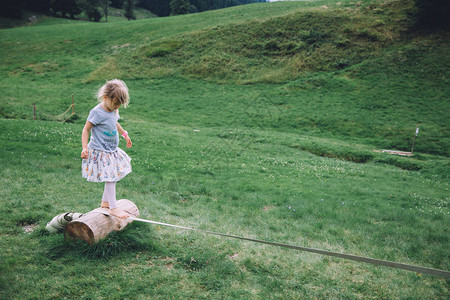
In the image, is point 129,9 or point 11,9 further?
point 129,9

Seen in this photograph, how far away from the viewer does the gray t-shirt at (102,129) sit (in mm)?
5227

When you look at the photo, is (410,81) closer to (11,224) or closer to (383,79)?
(383,79)

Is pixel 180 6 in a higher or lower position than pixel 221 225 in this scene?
higher

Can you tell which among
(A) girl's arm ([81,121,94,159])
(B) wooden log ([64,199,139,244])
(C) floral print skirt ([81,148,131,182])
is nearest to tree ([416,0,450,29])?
(C) floral print skirt ([81,148,131,182])

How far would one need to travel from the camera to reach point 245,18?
53188mm

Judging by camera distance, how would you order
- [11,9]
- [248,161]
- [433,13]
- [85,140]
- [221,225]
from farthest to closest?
[11,9], [433,13], [248,161], [221,225], [85,140]

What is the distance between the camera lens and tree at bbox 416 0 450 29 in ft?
127

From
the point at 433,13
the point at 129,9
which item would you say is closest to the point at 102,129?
the point at 433,13

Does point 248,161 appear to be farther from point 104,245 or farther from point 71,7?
point 71,7

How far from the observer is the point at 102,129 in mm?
5340

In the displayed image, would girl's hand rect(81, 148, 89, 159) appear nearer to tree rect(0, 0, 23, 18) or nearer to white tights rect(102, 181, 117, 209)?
white tights rect(102, 181, 117, 209)

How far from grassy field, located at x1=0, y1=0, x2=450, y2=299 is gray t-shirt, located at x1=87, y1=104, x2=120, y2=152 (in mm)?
1929

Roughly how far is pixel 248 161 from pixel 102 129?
10.9m

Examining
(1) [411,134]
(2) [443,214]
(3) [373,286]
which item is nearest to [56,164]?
(3) [373,286]
